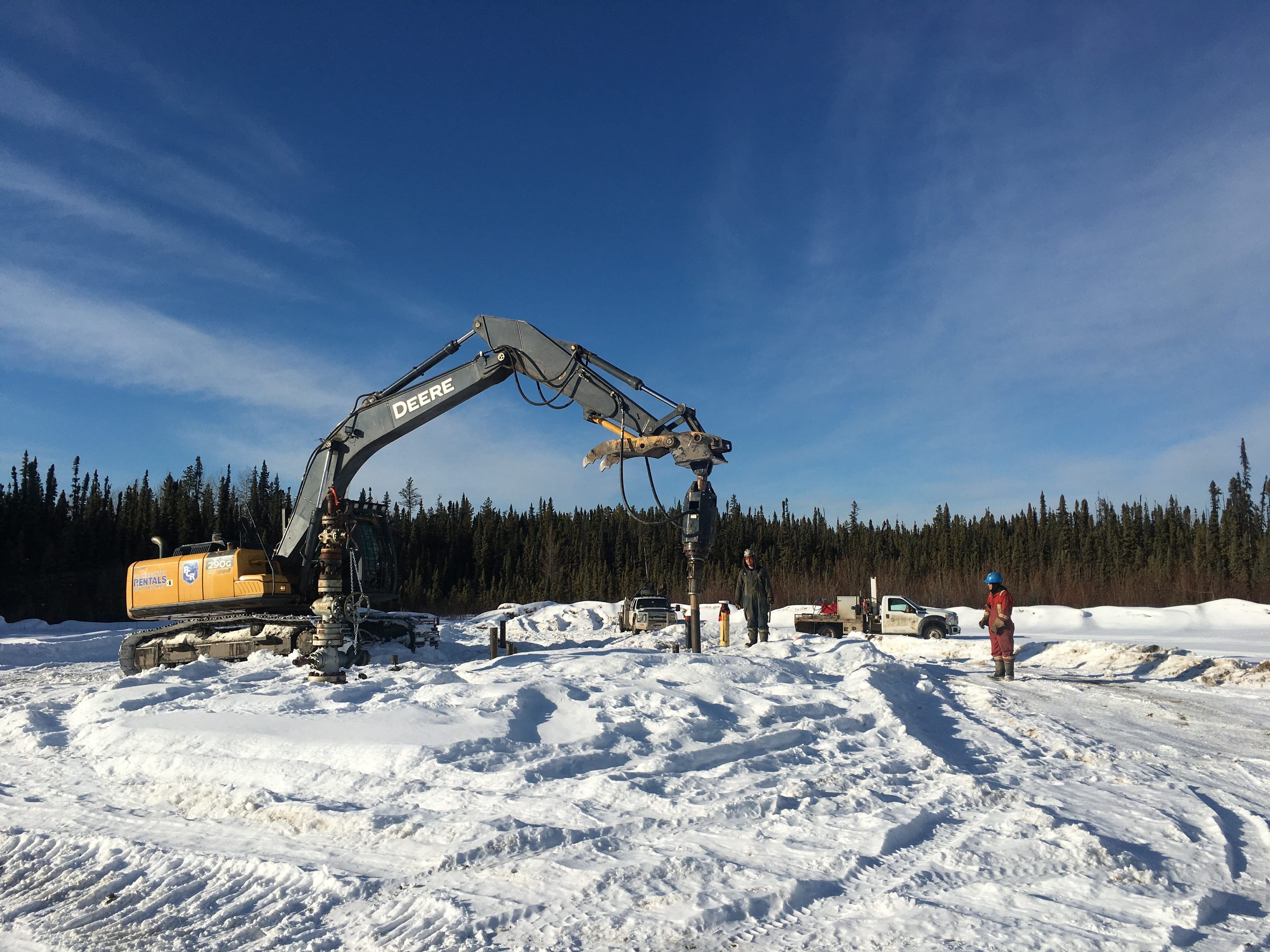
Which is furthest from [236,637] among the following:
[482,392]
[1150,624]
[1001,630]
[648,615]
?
[1150,624]

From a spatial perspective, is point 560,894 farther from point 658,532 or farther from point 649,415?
point 658,532

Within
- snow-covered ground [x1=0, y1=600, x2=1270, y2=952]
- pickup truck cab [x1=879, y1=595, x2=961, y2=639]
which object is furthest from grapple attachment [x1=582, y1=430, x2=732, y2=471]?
pickup truck cab [x1=879, y1=595, x2=961, y2=639]

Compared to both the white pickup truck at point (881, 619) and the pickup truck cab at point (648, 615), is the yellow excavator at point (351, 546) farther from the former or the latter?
the white pickup truck at point (881, 619)

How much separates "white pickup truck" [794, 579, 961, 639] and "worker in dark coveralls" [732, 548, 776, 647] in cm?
1282

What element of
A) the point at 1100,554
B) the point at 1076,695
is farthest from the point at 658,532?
the point at 1076,695

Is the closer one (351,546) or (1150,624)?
(351,546)

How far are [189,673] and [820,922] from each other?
9.36 metres

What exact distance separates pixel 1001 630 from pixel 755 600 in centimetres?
472

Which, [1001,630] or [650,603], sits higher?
[1001,630]

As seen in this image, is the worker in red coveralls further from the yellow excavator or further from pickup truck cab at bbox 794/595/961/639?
pickup truck cab at bbox 794/595/961/639

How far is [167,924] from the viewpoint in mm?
3822

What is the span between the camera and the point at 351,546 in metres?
12.5

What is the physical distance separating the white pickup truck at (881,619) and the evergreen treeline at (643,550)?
23.0 meters

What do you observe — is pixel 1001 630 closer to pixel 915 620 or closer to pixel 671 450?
pixel 671 450
